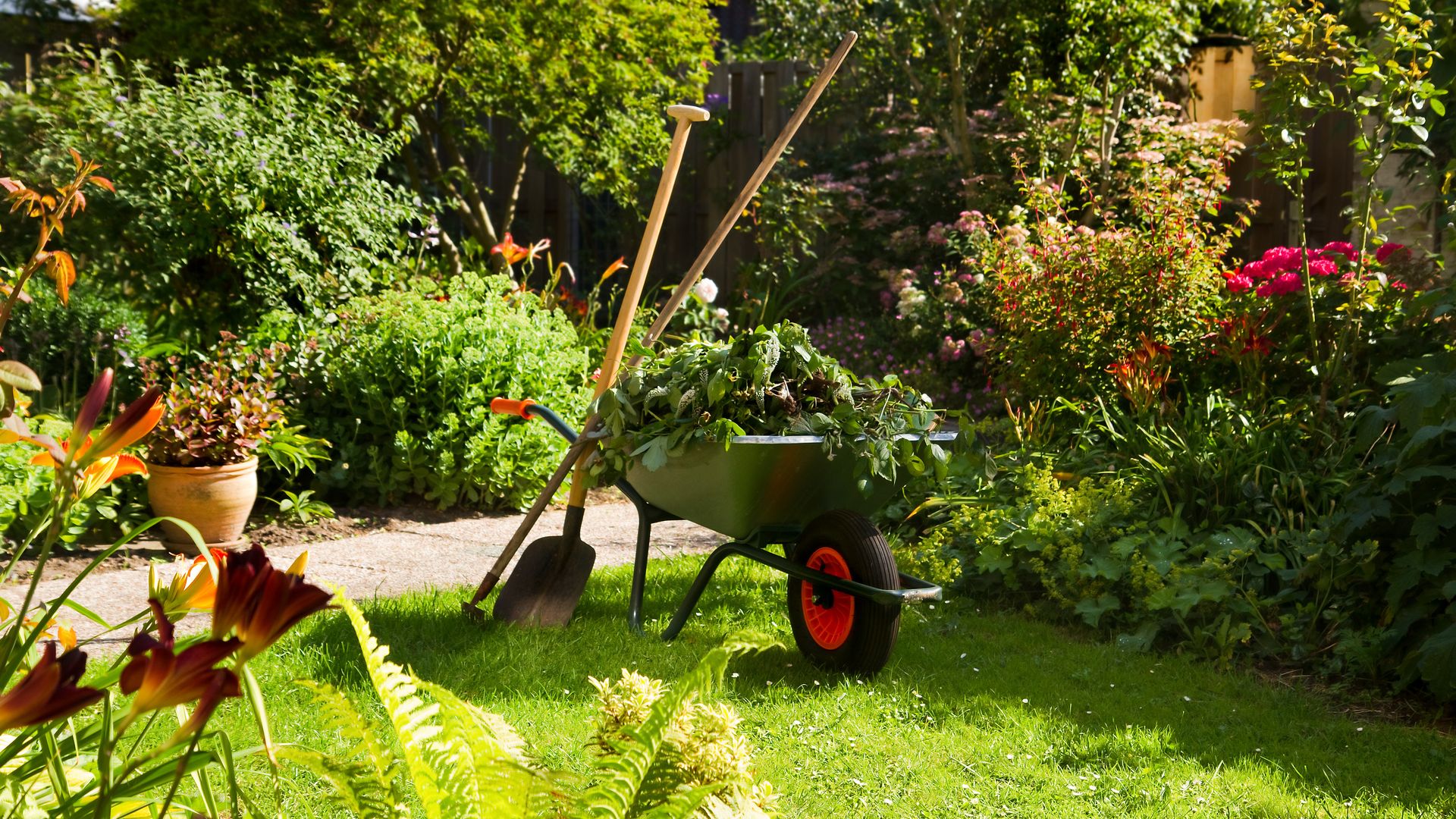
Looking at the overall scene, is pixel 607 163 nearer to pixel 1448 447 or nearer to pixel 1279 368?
pixel 1279 368

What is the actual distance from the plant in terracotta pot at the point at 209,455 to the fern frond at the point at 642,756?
3030 mm

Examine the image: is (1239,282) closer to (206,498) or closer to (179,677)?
(206,498)

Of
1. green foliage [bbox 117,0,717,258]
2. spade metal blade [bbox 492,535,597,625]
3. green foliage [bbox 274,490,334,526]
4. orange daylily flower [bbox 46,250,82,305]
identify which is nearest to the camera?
orange daylily flower [bbox 46,250,82,305]

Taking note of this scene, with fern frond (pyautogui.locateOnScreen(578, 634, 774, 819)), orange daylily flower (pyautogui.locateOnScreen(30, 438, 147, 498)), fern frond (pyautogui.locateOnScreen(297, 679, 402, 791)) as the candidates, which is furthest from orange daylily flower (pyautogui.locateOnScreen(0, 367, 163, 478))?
fern frond (pyautogui.locateOnScreen(578, 634, 774, 819))

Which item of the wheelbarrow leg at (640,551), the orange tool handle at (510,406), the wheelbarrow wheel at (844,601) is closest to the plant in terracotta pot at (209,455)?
the orange tool handle at (510,406)

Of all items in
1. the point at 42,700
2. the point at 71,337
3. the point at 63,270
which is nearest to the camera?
the point at 42,700

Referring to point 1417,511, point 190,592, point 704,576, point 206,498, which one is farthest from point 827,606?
point 206,498

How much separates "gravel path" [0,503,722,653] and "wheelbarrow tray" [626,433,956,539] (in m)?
0.95

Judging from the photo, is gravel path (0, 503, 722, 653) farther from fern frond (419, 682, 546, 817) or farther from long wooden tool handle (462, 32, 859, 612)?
fern frond (419, 682, 546, 817)

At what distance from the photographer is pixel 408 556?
3982mm

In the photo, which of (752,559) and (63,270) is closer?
(63,270)

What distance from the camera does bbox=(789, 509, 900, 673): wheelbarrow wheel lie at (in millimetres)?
2654

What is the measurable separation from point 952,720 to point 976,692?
0.20 metres

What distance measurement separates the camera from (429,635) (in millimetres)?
2996
